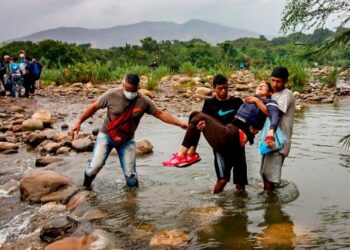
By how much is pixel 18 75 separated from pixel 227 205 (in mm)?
13864

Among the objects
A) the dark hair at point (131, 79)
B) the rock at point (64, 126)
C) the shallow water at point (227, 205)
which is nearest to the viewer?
the shallow water at point (227, 205)

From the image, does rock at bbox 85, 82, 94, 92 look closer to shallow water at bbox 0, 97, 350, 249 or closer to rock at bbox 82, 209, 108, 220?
shallow water at bbox 0, 97, 350, 249

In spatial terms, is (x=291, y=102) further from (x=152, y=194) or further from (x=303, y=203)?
(x=152, y=194)

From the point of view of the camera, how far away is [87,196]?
20.8 feet

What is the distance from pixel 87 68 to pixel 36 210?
A: 18.3 metres

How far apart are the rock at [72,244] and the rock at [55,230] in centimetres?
23

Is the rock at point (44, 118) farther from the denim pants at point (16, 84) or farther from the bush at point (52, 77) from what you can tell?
the bush at point (52, 77)

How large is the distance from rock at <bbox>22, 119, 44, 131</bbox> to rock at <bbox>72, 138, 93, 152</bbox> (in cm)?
278

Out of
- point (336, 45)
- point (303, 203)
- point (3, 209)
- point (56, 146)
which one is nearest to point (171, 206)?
point (303, 203)

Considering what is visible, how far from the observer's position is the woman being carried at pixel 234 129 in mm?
5445

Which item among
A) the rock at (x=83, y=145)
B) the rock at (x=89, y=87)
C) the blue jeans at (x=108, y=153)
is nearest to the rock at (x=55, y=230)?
the blue jeans at (x=108, y=153)

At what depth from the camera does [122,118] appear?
20.6 feet

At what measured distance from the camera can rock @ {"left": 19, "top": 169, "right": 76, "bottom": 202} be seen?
21.4 ft

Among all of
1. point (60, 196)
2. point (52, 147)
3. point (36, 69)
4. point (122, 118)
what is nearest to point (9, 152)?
point (52, 147)
